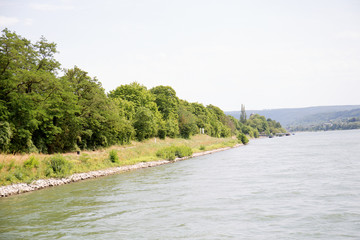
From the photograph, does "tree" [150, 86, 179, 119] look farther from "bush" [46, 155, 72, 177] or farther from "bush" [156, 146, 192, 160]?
"bush" [46, 155, 72, 177]

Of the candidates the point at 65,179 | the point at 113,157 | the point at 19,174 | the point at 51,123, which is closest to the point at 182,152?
the point at 113,157

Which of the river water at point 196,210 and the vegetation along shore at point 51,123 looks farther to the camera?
the vegetation along shore at point 51,123

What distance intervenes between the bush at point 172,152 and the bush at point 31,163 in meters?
23.3

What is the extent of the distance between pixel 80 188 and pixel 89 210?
30.3 feet

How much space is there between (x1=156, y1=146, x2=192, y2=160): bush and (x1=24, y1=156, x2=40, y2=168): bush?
76.5 feet

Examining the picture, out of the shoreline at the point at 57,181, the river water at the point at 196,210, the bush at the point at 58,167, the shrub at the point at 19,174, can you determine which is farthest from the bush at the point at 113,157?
the shrub at the point at 19,174

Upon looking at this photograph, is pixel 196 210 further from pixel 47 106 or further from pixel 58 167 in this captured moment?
pixel 47 106

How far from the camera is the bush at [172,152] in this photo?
175ft

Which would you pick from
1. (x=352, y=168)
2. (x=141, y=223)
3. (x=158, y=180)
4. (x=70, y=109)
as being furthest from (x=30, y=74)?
(x=352, y=168)

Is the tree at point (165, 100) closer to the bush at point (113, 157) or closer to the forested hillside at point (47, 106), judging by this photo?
the forested hillside at point (47, 106)

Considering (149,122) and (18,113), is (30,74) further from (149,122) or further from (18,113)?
(149,122)

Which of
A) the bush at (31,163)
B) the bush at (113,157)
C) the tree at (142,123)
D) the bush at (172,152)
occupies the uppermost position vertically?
the tree at (142,123)

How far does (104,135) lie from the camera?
174 feet

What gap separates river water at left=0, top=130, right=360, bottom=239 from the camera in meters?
14.6
